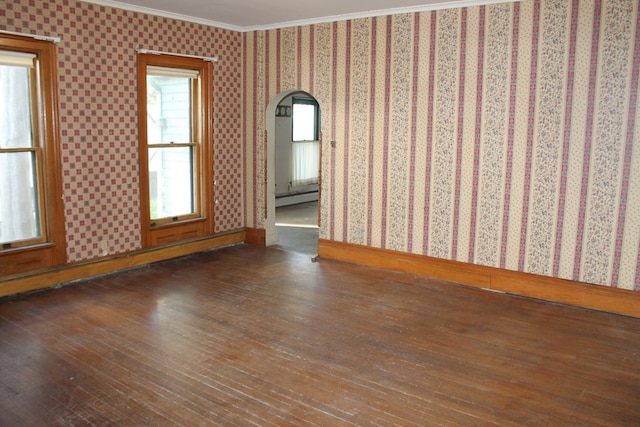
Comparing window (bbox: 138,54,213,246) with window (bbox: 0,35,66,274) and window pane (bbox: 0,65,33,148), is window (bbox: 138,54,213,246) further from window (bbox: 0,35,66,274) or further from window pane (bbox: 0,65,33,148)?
window pane (bbox: 0,65,33,148)

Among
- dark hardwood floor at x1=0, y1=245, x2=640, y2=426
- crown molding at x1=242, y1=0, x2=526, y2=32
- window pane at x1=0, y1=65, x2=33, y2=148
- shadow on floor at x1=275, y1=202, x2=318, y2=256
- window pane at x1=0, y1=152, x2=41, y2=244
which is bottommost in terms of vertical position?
dark hardwood floor at x1=0, y1=245, x2=640, y2=426

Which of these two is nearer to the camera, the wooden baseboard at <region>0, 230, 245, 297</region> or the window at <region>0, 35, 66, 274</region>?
the window at <region>0, 35, 66, 274</region>

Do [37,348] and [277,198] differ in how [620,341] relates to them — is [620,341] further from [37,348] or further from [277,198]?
[277,198]

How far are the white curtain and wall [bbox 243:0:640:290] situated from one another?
3930mm

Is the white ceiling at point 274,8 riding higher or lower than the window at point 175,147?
higher

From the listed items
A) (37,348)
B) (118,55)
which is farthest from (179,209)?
(37,348)

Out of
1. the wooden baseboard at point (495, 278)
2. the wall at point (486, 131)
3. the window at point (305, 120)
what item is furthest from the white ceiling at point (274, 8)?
the window at point (305, 120)

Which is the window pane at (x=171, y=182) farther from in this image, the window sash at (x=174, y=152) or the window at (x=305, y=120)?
the window at (x=305, y=120)

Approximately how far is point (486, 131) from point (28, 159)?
4.35m

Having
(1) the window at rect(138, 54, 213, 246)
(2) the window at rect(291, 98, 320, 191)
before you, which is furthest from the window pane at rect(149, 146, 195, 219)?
(2) the window at rect(291, 98, 320, 191)

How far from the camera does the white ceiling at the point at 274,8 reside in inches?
213

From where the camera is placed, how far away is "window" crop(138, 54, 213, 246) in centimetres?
606

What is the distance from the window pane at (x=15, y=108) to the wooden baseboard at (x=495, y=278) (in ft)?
11.1

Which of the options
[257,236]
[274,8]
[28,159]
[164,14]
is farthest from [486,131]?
[28,159]
